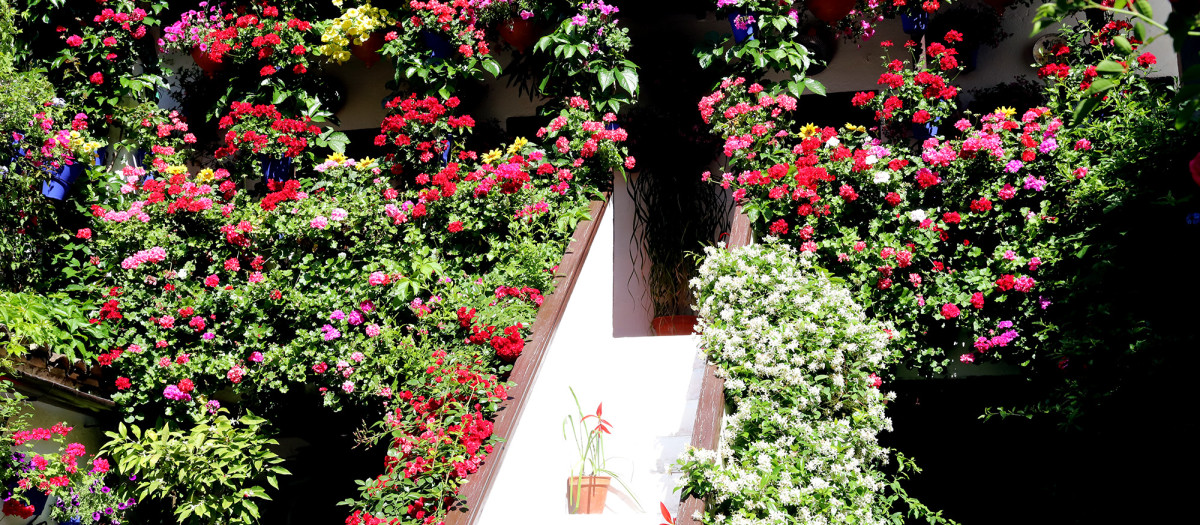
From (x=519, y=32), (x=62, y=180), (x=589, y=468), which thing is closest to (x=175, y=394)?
(x=62, y=180)

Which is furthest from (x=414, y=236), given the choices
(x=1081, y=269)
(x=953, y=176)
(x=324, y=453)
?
(x=1081, y=269)

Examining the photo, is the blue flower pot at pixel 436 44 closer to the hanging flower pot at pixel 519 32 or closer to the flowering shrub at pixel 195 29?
the hanging flower pot at pixel 519 32

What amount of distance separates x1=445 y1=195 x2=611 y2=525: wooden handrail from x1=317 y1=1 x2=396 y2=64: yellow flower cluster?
1.97m

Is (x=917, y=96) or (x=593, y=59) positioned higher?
(x=593, y=59)

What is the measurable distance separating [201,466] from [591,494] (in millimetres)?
1966

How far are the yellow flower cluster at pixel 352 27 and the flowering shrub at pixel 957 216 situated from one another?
270 centimetres

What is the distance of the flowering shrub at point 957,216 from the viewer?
3840mm

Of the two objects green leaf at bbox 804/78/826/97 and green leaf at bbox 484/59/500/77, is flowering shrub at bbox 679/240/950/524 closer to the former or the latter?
green leaf at bbox 804/78/826/97

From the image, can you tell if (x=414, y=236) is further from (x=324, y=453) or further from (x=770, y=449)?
(x=770, y=449)

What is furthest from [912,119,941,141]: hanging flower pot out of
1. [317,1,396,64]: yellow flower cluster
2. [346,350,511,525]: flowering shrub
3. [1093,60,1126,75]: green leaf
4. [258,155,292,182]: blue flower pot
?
[258,155,292,182]: blue flower pot

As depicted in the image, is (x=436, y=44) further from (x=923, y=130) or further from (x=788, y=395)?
(x=788, y=395)

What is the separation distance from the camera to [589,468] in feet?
13.4

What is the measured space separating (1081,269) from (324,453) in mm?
4598

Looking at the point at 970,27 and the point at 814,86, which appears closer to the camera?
the point at 814,86
